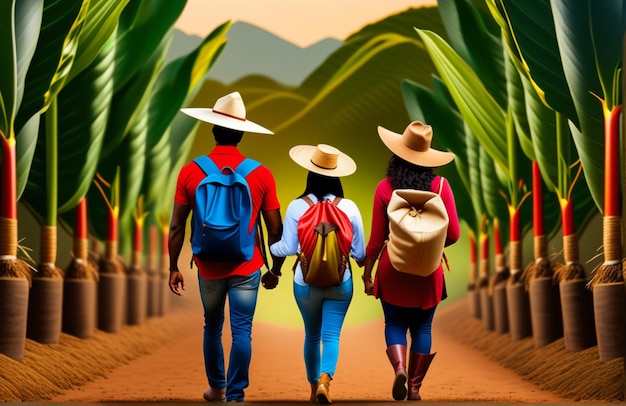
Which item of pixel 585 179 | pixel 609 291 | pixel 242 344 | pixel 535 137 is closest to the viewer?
pixel 242 344

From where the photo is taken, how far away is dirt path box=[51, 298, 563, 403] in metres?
7.79

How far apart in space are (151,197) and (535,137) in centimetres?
401

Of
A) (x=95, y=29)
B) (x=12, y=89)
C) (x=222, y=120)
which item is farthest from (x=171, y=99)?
(x=222, y=120)

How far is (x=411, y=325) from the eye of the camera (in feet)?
19.7

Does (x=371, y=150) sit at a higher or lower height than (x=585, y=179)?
higher

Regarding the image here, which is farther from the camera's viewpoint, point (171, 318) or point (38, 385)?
point (171, 318)

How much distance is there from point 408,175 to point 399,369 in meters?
1.13

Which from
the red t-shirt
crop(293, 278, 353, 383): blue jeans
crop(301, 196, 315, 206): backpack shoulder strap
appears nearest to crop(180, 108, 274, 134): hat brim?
the red t-shirt

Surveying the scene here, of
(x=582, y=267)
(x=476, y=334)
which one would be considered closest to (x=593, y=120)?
(x=582, y=267)

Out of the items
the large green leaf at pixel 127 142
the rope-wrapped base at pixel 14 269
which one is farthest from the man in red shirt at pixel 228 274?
the large green leaf at pixel 127 142

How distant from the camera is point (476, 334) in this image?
988cm

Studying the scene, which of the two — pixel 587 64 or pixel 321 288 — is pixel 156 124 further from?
pixel 321 288

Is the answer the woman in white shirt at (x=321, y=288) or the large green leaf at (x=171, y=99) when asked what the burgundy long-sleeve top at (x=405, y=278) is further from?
the large green leaf at (x=171, y=99)

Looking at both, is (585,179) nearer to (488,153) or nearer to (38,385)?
(488,153)
